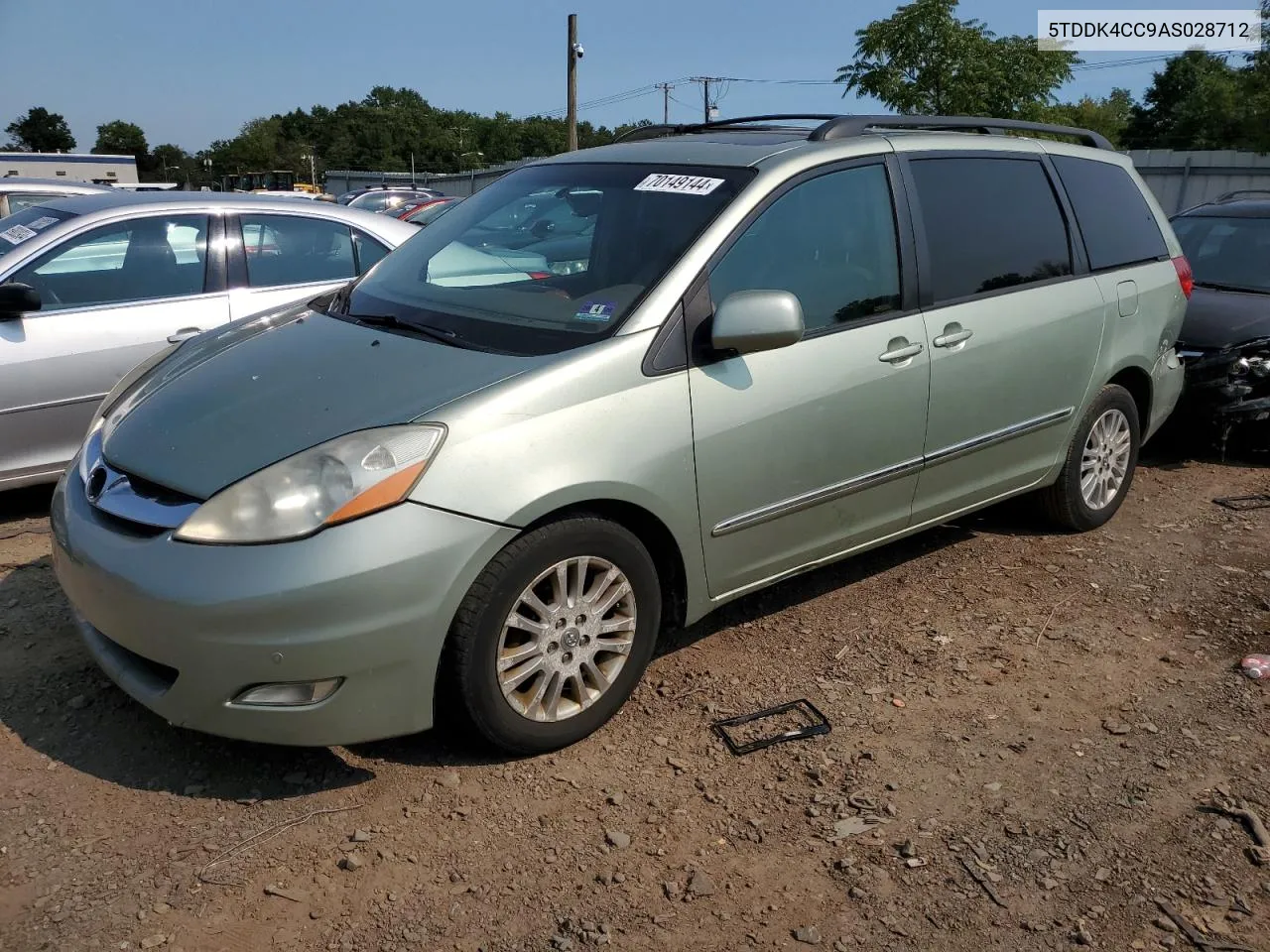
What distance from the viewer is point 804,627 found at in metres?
4.14

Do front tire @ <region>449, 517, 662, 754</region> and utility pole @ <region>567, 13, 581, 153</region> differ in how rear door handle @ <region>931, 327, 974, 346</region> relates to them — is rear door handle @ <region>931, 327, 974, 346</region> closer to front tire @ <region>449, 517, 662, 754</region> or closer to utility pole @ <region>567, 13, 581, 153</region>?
front tire @ <region>449, 517, 662, 754</region>

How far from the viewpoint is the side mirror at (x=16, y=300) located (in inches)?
190

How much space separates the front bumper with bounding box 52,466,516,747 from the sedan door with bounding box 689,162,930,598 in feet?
2.93

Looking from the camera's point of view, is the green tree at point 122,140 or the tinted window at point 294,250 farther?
the green tree at point 122,140

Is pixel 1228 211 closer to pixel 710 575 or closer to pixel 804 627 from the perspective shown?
pixel 804 627

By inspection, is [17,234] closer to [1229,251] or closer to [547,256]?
[547,256]

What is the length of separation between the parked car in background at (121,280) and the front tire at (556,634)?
10.3 ft

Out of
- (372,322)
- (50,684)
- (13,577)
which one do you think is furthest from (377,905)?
(13,577)

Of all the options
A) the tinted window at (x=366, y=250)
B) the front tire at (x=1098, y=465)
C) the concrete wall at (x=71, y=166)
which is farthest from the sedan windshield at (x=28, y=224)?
the concrete wall at (x=71, y=166)

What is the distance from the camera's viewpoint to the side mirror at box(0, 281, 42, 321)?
4832 millimetres

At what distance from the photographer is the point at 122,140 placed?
11656 cm

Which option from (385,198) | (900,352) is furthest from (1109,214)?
(385,198)

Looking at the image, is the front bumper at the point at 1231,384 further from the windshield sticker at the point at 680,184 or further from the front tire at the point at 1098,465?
the windshield sticker at the point at 680,184

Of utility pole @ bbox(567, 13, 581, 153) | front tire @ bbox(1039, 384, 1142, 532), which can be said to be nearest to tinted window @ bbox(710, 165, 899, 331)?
front tire @ bbox(1039, 384, 1142, 532)
